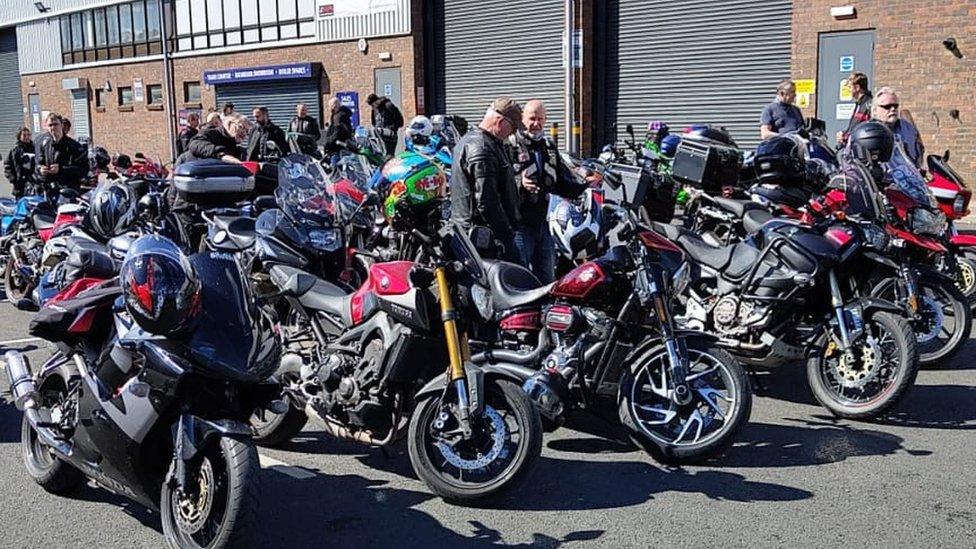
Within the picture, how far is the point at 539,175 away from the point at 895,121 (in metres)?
3.57

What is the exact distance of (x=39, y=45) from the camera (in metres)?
39.8

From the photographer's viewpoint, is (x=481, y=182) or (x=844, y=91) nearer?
(x=481, y=182)

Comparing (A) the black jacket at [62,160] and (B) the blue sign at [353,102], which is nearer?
(A) the black jacket at [62,160]

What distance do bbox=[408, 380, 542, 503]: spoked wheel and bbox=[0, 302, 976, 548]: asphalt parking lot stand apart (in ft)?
0.47

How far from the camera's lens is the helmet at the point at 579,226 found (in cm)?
543

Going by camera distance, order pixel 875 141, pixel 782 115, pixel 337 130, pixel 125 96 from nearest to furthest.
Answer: pixel 875 141
pixel 782 115
pixel 337 130
pixel 125 96

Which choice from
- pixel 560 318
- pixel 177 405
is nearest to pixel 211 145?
pixel 560 318

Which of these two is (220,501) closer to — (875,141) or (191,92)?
(875,141)

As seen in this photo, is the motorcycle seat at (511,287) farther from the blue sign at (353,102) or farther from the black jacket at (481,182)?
the blue sign at (353,102)

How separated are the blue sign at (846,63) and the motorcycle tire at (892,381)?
1159cm

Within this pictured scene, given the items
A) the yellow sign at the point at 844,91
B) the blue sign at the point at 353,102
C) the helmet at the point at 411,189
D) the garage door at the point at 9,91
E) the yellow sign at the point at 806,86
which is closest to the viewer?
the helmet at the point at 411,189

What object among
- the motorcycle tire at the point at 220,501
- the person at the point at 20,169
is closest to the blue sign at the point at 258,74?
the person at the point at 20,169

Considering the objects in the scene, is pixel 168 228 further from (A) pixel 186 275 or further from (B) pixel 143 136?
(B) pixel 143 136

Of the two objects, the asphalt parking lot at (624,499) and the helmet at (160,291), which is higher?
the helmet at (160,291)
